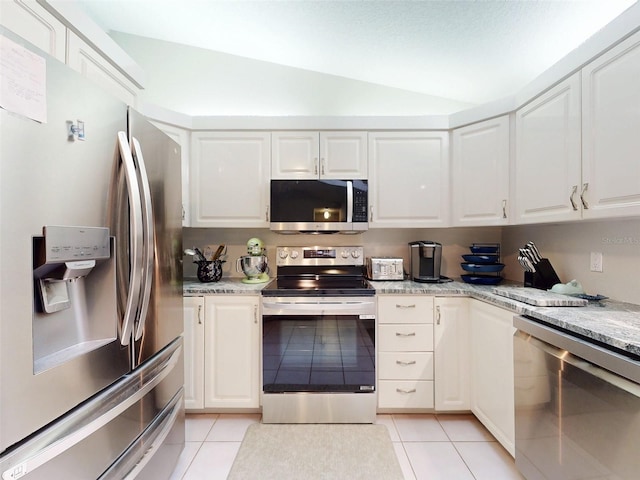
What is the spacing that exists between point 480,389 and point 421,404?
1.30ft

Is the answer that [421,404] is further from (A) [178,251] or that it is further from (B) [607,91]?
(B) [607,91]

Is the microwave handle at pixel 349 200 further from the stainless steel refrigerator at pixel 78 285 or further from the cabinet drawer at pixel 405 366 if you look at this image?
the stainless steel refrigerator at pixel 78 285

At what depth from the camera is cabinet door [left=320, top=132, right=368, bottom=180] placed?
2.39 m

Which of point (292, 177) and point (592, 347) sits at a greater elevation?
point (292, 177)

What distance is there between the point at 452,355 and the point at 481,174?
4.30 ft

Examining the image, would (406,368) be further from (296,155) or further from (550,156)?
(296,155)

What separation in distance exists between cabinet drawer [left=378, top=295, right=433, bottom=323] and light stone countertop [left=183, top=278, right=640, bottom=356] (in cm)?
6

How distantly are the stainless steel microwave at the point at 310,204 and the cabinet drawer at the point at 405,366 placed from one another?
0.97 m

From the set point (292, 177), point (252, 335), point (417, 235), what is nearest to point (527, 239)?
point (417, 235)

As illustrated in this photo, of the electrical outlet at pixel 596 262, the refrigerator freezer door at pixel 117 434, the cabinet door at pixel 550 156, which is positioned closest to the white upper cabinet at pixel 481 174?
the cabinet door at pixel 550 156

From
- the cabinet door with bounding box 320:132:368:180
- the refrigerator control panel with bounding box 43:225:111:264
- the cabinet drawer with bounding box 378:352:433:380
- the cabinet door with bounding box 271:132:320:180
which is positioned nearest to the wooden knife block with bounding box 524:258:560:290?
the cabinet drawer with bounding box 378:352:433:380

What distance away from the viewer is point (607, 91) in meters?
1.36

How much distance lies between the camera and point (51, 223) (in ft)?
2.60

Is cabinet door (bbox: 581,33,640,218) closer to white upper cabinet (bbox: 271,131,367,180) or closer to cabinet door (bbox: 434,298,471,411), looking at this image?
cabinet door (bbox: 434,298,471,411)
